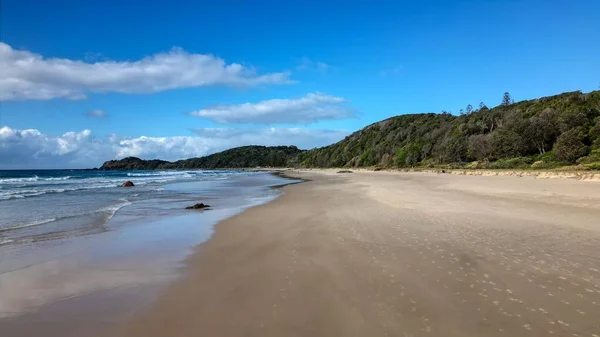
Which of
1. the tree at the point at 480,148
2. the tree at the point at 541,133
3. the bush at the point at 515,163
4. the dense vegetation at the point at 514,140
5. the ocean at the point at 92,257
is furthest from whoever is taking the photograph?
the tree at the point at 480,148

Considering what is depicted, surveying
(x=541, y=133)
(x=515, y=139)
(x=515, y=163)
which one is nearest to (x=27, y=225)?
(x=515, y=163)

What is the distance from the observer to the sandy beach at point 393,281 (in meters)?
4.32

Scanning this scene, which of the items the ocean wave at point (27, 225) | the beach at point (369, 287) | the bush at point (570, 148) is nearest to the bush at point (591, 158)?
the bush at point (570, 148)

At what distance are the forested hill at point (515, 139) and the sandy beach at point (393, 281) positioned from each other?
91.2 feet

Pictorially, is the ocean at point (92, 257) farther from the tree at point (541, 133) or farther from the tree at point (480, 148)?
the tree at point (480, 148)

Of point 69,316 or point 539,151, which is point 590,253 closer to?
point 69,316

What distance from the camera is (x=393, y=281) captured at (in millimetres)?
5816

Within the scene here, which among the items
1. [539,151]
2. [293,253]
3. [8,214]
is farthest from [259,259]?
[539,151]

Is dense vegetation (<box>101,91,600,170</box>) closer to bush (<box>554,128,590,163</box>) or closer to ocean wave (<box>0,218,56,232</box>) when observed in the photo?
bush (<box>554,128,590,163</box>)

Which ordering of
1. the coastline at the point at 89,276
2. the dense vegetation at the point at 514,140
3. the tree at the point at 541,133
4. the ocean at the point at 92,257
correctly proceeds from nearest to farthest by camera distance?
the coastline at the point at 89,276, the ocean at the point at 92,257, the dense vegetation at the point at 514,140, the tree at the point at 541,133

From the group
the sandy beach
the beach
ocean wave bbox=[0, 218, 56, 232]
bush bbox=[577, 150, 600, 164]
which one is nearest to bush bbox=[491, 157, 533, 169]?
bush bbox=[577, 150, 600, 164]

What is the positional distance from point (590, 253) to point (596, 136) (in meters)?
48.6

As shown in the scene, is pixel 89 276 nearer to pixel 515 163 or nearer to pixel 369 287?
pixel 369 287

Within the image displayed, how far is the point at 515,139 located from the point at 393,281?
56.0m
